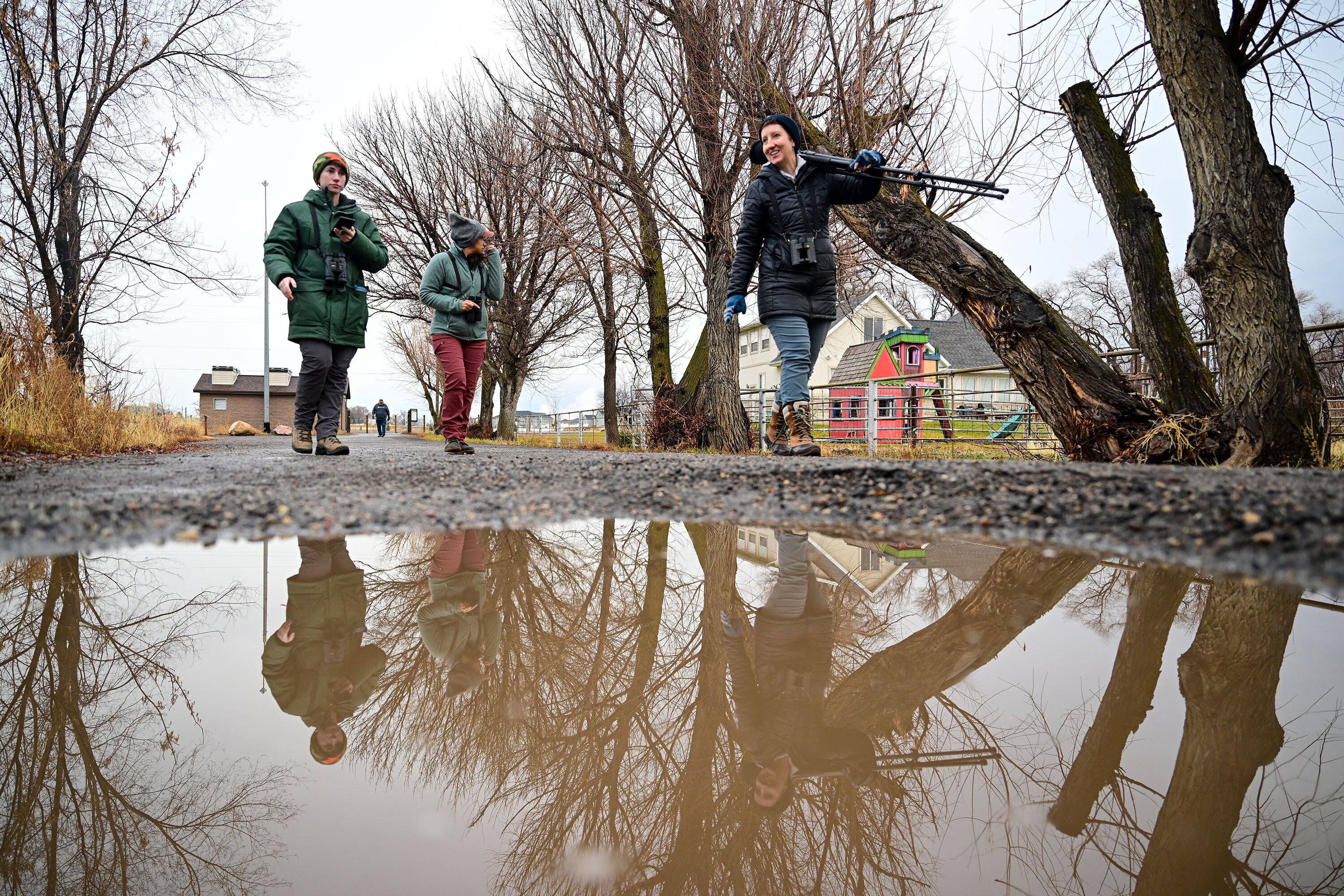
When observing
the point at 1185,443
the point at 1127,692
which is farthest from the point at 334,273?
the point at 1185,443

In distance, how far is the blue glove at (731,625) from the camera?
1.48 m

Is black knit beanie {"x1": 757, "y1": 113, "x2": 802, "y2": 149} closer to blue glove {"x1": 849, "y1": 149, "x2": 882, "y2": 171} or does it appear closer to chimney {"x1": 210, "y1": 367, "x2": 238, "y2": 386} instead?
blue glove {"x1": 849, "y1": 149, "x2": 882, "y2": 171}

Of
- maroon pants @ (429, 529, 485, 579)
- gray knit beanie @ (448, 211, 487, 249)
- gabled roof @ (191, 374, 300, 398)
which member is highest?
gabled roof @ (191, 374, 300, 398)

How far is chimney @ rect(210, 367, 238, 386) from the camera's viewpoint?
5225 centimetres

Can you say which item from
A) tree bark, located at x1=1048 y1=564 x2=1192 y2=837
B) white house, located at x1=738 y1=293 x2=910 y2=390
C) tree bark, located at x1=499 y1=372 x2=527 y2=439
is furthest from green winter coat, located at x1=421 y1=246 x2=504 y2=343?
white house, located at x1=738 y1=293 x2=910 y2=390

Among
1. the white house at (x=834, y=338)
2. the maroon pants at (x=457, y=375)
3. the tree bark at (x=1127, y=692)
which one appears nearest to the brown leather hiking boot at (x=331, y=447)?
the maroon pants at (x=457, y=375)

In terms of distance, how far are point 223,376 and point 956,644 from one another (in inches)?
2476

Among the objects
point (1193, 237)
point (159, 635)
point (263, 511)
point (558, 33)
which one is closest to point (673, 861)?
point (159, 635)

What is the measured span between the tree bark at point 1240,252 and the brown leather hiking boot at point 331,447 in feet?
21.5

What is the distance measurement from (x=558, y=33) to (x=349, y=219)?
710cm

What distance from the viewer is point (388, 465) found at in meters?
4.34

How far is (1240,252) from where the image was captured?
430cm

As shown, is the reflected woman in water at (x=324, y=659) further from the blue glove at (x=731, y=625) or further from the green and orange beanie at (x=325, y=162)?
the green and orange beanie at (x=325, y=162)

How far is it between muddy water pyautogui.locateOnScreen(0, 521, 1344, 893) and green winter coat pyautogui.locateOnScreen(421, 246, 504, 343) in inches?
180
